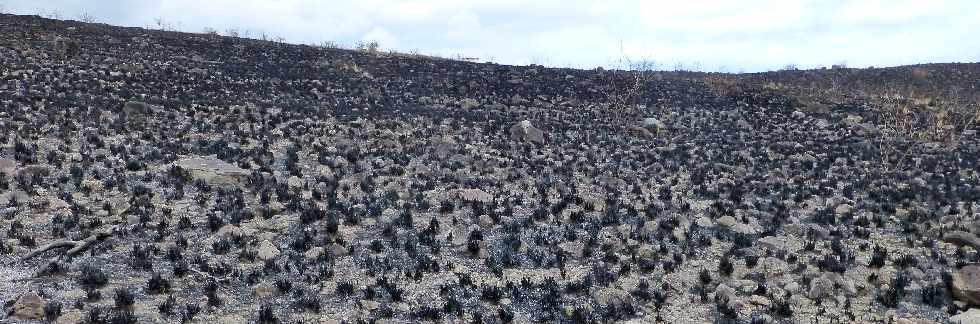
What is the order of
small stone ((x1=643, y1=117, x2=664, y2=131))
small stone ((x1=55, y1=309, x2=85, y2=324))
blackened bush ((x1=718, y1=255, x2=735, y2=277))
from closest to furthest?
1. small stone ((x1=55, y1=309, x2=85, y2=324))
2. blackened bush ((x1=718, y1=255, x2=735, y2=277))
3. small stone ((x1=643, y1=117, x2=664, y2=131))

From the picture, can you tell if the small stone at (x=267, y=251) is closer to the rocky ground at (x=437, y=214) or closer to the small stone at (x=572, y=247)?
the rocky ground at (x=437, y=214)

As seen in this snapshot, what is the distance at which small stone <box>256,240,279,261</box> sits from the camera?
34.7 feet

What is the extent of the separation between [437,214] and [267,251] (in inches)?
153

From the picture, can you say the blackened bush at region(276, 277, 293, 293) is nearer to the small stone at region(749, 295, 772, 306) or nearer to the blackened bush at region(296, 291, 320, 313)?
the blackened bush at region(296, 291, 320, 313)

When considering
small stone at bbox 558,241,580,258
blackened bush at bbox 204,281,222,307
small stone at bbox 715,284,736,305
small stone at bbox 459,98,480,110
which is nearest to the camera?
blackened bush at bbox 204,281,222,307

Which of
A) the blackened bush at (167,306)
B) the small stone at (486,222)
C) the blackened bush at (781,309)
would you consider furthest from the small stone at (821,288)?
the blackened bush at (167,306)

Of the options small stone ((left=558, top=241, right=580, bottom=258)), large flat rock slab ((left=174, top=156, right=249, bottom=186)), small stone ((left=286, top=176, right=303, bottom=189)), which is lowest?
small stone ((left=558, top=241, right=580, bottom=258))

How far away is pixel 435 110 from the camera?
2897 cm

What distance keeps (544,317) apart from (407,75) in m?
31.2

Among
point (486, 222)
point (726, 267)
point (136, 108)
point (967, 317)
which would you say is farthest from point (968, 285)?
point (136, 108)

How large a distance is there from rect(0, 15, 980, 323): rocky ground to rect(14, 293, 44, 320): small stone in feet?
0.08

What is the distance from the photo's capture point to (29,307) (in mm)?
8023

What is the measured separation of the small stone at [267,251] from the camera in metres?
10.6

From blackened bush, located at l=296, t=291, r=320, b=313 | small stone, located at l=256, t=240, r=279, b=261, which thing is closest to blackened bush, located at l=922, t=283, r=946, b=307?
blackened bush, located at l=296, t=291, r=320, b=313
